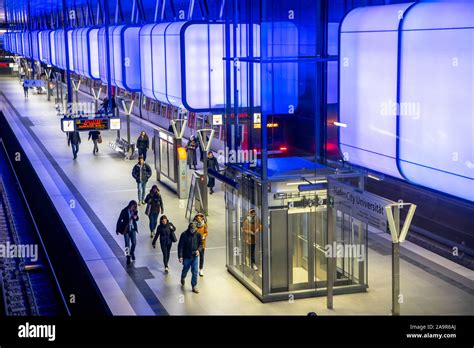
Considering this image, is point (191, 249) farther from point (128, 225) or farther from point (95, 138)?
point (95, 138)

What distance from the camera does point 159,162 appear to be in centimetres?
2548

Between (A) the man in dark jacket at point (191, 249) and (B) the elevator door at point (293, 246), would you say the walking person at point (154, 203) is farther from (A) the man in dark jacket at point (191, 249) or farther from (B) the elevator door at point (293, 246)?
(B) the elevator door at point (293, 246)

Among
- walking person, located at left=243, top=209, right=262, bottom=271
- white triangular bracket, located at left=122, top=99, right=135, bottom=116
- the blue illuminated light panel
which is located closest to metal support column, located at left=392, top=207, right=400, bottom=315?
the blue illuminated light panel

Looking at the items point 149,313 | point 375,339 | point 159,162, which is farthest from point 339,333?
point 159,162

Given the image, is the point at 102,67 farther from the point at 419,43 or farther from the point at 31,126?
the point at 419,43

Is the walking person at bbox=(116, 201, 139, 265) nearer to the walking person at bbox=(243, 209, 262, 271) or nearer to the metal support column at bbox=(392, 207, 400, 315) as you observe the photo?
the walking person at bbox=(243, 209, 262, 271)

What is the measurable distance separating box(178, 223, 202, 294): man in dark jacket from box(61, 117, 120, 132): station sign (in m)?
12.2

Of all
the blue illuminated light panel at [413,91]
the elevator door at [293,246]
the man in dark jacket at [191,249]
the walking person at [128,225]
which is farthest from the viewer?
the walking person at [128,225]

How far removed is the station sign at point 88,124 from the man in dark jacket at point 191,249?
1221cm

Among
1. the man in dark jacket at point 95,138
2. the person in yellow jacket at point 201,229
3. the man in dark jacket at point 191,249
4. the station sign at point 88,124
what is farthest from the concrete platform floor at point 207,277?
the man in dark jacket at point 95,138

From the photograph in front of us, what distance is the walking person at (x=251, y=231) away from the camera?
15.0 meters

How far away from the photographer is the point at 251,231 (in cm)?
1517

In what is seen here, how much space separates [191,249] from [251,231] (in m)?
1.15

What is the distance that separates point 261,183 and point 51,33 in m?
34.3
